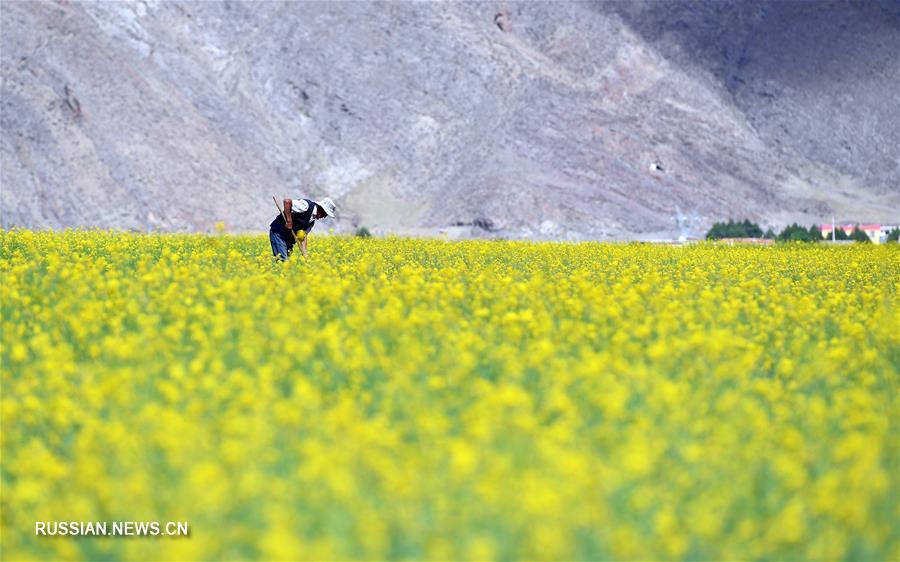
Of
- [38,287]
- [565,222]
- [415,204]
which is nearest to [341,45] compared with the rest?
[415,204]

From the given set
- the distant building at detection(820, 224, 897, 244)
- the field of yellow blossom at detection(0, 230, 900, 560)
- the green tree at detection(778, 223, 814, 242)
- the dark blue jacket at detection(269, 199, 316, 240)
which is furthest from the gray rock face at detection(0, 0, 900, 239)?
the field of yellow blossom at detection(0, 230, 900, 560)

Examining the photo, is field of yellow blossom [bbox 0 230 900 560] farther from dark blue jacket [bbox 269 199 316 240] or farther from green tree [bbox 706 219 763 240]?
green tree [bbox 706 219 763 240]

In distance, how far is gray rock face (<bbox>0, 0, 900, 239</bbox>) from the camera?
171 feet

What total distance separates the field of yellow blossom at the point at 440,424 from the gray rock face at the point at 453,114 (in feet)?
127

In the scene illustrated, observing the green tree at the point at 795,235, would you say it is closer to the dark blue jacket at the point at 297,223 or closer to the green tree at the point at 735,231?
the green tree at the point at 735,231

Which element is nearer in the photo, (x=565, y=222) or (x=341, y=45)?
(x=565, y=222)

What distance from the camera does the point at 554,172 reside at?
202 feet

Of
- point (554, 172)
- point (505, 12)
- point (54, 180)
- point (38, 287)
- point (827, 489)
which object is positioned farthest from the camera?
point (505, 12)

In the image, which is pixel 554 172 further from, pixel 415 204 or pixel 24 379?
pixel 24 379

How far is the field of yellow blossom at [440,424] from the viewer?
4.92 metres

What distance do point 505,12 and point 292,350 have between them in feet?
209

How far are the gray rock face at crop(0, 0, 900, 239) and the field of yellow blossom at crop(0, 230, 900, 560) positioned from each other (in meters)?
38.8

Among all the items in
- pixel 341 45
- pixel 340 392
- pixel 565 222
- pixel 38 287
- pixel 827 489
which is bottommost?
pixel 827 489

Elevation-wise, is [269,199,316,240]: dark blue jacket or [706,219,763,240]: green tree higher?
[706,219,763,240]: green tree
